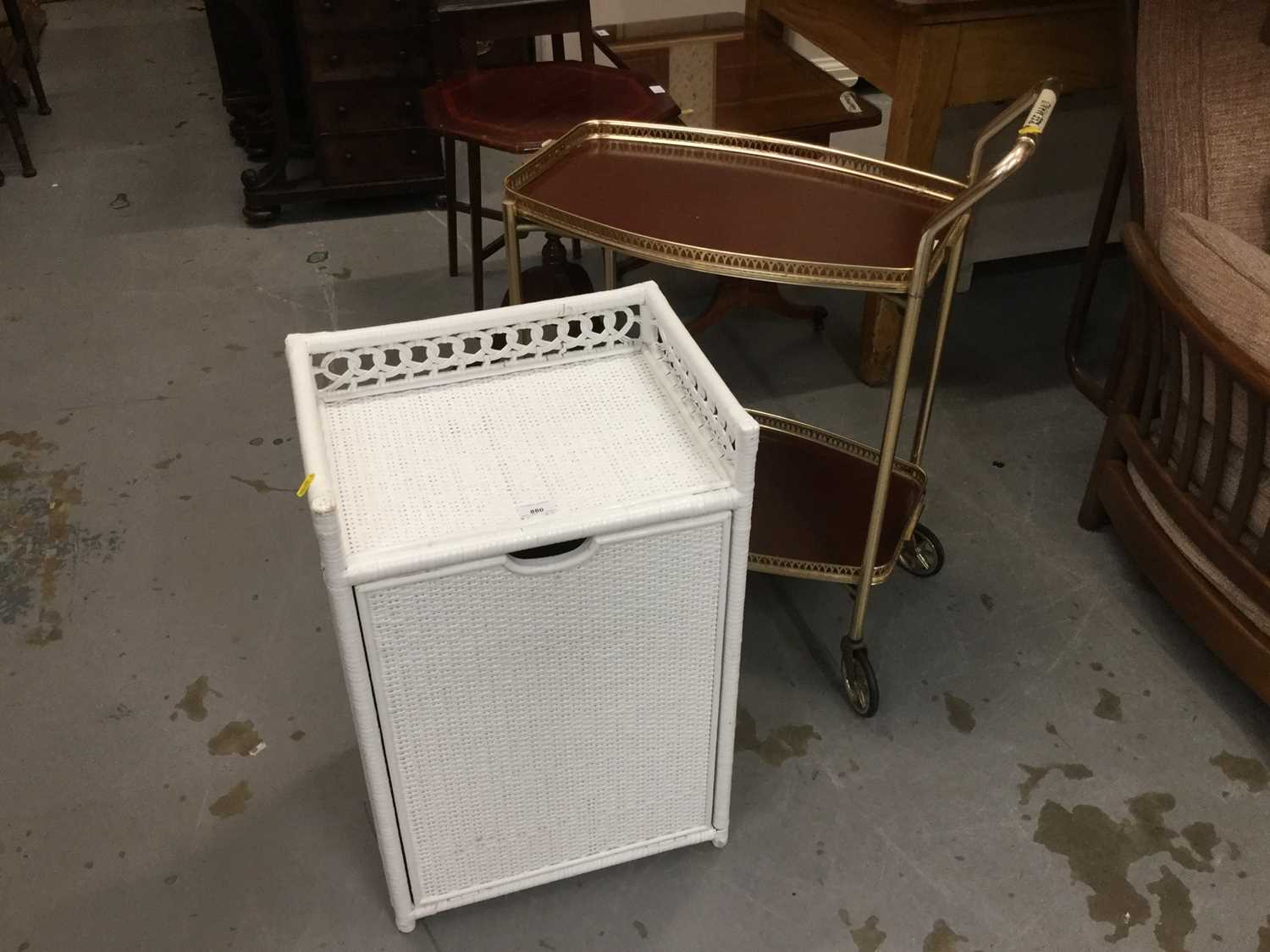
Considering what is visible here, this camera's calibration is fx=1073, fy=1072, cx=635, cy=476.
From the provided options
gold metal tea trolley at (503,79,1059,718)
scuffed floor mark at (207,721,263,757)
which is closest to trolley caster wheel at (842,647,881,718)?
gold metal tea trolley at (503,79,1059,718)

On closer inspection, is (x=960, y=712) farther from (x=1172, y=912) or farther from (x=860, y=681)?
(x=1172, y=912)

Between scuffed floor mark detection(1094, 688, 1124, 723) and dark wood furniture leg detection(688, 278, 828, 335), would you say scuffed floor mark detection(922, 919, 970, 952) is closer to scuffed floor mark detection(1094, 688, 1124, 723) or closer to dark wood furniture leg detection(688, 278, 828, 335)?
scuffed floor mark detection(1094, 688, 1124, 723)

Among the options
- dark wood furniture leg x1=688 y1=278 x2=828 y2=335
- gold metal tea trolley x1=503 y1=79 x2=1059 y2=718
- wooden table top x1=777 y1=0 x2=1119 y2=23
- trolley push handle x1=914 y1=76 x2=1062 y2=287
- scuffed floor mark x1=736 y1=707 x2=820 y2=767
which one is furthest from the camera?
dark wood furniture leg x1=688 y1=278 x2=828 y2=335

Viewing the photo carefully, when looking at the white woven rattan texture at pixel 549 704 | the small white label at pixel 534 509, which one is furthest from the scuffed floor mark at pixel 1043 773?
the small white label at pixel 534 509

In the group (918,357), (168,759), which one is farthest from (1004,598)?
(168,759)

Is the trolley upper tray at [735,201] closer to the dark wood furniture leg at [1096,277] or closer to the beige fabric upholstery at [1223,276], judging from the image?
the beige fabric upholstery at [1223,276]

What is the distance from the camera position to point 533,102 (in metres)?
2.03

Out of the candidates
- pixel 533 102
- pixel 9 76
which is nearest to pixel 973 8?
pixel 533 102

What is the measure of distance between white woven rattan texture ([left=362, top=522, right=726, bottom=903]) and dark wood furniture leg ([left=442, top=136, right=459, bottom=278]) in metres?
1.40

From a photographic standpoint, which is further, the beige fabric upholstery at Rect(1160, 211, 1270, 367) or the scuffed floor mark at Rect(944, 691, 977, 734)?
the scuffed floor mark at Rect(944, 691, 977, 734)

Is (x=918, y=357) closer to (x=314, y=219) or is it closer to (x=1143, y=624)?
(x=1143, y=624)

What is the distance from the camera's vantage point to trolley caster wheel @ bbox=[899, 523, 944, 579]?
5.67ft

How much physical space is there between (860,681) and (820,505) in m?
0.26

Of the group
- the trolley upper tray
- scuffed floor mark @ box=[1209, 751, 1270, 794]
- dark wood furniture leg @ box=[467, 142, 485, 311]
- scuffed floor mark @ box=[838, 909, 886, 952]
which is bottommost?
scuffed floor mark @ box=[838, 909, 886, 952]
